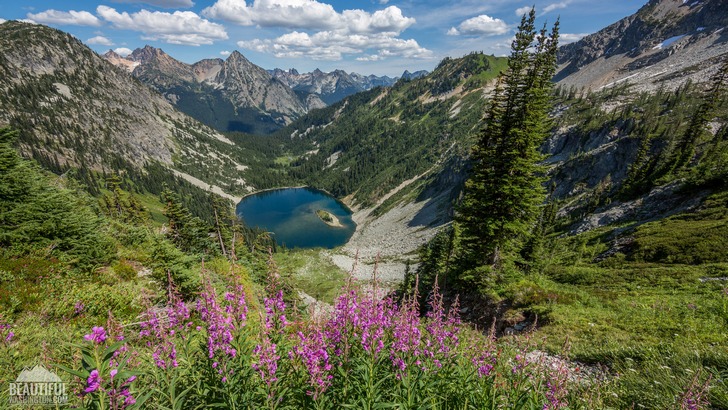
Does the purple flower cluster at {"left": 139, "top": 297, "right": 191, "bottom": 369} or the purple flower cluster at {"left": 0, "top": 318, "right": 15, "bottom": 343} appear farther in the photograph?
the purple flower cluster at {"left": 0, "top": 318, "right": 15, "bottom": 343}

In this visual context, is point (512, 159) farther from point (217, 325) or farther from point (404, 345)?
point (217, 325)

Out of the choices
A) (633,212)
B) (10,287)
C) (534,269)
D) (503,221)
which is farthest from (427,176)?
(10,287)

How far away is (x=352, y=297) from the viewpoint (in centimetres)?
507

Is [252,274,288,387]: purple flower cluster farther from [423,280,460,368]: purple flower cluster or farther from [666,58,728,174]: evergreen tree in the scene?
[666,58,728,174]: evergreen tree

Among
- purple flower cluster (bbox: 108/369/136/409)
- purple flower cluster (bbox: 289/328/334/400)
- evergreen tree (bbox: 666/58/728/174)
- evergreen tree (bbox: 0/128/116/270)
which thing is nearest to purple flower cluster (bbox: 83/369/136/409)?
purple flower cluster (bbox: 108/369/136/409)

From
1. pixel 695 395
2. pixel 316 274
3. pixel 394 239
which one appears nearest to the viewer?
pixel 695 395

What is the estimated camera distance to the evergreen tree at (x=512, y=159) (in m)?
18.7

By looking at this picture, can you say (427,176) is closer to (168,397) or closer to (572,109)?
(572,109)

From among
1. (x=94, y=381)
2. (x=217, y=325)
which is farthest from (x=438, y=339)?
(x=94, y=381)

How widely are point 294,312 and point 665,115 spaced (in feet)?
348

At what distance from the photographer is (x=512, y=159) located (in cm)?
1881

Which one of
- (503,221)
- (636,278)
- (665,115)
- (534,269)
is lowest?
(534,269)

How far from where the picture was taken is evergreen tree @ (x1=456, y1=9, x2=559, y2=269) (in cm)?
1866

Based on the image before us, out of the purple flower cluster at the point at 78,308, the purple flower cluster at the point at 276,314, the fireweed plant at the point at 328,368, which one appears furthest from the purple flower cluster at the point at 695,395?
the purple flower cluster at the point at 78,308
